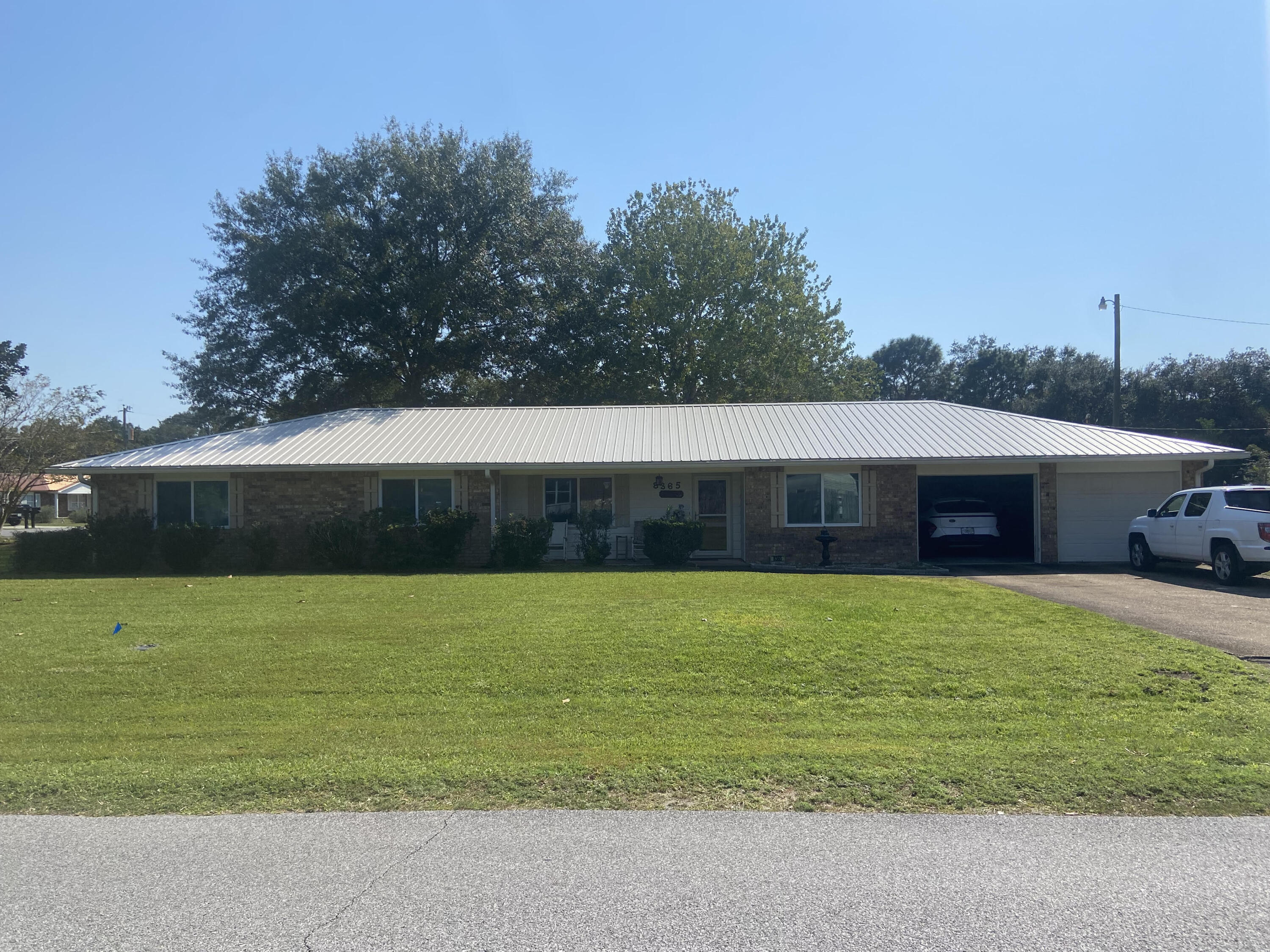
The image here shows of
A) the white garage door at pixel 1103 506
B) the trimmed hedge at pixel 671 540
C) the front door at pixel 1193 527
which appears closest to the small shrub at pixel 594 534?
the trimmed hedge at pixel 671 540

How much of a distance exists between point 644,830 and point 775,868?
31.9 inches

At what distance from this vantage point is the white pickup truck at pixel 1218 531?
570 inches

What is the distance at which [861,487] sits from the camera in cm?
1939

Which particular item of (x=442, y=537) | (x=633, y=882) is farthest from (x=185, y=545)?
(x=633, y=882)

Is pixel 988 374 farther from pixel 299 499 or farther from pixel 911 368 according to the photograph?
pixel 299 499

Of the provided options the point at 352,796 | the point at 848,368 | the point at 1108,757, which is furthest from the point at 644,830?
the point at 848,368

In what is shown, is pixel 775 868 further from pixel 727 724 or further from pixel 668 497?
pixel 668 497

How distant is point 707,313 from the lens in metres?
36.2

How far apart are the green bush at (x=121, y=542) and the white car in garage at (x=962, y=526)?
16.9 metres

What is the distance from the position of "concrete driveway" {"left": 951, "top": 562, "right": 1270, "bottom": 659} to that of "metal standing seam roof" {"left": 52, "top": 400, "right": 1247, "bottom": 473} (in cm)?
258

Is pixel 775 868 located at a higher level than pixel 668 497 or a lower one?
lower

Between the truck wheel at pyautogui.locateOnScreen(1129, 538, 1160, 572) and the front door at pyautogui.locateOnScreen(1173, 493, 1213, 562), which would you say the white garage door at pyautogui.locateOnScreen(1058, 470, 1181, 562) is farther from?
the front door at pyautogui.locateOnScreen(1173, 493, 1213, 562)

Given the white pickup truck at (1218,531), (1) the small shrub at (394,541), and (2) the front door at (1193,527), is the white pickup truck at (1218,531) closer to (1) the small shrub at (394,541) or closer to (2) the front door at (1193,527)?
(2) the front door at (1193,527)

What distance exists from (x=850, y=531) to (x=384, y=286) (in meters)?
19.0
